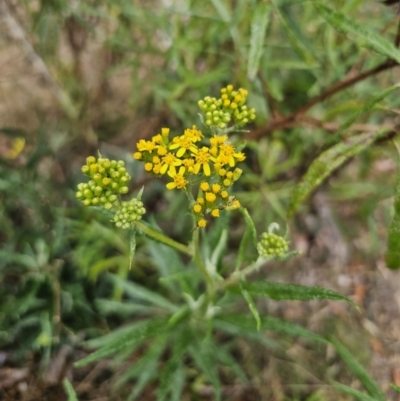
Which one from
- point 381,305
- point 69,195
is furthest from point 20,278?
point 381,305

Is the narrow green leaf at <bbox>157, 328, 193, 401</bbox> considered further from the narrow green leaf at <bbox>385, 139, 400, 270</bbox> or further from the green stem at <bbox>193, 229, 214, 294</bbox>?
the narrow green leaf at <bbox>385, 139, 400, 270</bbox>

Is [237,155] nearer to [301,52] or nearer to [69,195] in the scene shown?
[301,52]

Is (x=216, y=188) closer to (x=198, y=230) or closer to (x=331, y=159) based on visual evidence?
(x=198, y=230)

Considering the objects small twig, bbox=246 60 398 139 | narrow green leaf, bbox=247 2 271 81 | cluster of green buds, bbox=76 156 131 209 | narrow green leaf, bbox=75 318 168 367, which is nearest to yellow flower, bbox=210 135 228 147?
cluster of green buds, bbox=76 156 131 209

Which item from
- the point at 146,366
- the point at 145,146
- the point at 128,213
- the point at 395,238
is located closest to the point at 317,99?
the point at 395,238

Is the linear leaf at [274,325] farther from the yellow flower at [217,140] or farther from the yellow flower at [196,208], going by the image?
the yellow flower at [217,140]
